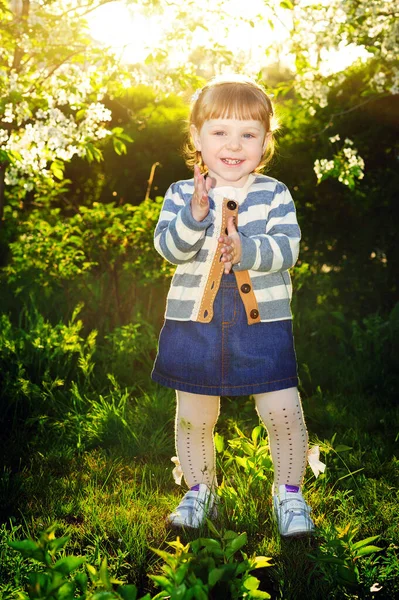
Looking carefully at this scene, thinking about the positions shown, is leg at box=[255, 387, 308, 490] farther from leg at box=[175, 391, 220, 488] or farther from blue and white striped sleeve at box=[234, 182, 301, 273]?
blue and white striped sleeve at box=[234, 182, 301, 273]

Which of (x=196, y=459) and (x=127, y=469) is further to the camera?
(x=127, y=469)

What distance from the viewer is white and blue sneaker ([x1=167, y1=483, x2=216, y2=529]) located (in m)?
2.52

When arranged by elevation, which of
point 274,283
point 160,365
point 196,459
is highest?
point 274,283

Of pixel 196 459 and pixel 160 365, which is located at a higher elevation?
pixel 160 365

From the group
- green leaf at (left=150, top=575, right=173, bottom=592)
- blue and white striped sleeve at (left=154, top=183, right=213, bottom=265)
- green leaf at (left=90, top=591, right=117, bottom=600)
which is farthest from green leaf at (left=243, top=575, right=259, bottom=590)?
blue and white striped sleeve at (left=154, top=183, right=213, bottom=265)

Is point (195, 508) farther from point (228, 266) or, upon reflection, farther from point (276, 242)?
point (276, 242)

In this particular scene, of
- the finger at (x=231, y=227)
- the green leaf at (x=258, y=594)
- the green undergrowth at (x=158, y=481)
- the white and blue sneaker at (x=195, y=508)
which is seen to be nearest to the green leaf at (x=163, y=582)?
the green undergrowth at (x=158, y=481)

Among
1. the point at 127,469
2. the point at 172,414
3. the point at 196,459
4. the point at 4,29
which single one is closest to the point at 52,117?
the point at 4,29

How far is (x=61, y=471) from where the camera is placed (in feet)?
10.2

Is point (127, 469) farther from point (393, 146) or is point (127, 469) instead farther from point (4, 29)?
point (393, 146)

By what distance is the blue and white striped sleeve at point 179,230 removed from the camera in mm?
2363

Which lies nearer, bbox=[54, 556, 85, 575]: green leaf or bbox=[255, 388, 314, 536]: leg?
bbox=[54, 556, 85, 575]: green leaf

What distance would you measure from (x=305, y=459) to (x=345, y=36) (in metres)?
3.54

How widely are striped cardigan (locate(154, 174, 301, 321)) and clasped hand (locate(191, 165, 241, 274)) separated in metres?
0.03
